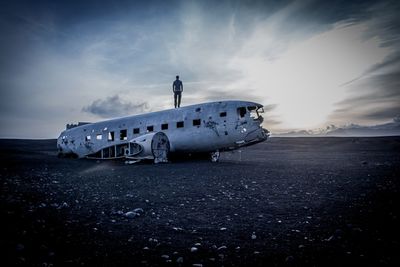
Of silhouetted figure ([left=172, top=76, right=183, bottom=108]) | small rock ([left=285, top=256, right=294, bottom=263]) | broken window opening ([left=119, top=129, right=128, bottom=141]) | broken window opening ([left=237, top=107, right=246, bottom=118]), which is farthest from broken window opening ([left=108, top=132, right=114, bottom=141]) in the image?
small rock ([left=285, top=256, right=294, bottom=263])

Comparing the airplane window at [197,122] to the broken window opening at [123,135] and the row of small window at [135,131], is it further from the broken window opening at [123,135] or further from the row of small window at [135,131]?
the broken window opening at [123,135]

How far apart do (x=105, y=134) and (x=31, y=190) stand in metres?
14.6

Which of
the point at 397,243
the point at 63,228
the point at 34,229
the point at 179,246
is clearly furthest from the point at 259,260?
the point at 34,229

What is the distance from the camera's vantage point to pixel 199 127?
1677 centimetres

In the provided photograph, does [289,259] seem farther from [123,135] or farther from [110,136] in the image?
[110,136]

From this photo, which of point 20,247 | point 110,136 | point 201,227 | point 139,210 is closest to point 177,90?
point 110,136

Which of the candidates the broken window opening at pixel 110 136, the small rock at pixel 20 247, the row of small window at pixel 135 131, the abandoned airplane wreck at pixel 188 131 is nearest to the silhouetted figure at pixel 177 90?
the abandoned airplane wreck at pixel 188 131

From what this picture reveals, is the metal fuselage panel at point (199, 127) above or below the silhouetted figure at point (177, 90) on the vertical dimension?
below

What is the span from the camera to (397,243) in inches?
132

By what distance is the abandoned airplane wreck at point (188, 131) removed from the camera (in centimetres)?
1595

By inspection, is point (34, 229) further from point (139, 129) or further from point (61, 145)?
point (61, 145)

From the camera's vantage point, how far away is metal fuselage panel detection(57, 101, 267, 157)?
1590cm

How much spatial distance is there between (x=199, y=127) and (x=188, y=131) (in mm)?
948

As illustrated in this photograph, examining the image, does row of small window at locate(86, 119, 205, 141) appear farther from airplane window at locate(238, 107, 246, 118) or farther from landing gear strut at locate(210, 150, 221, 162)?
airplane window at locate(238, 107, 246, 118)
